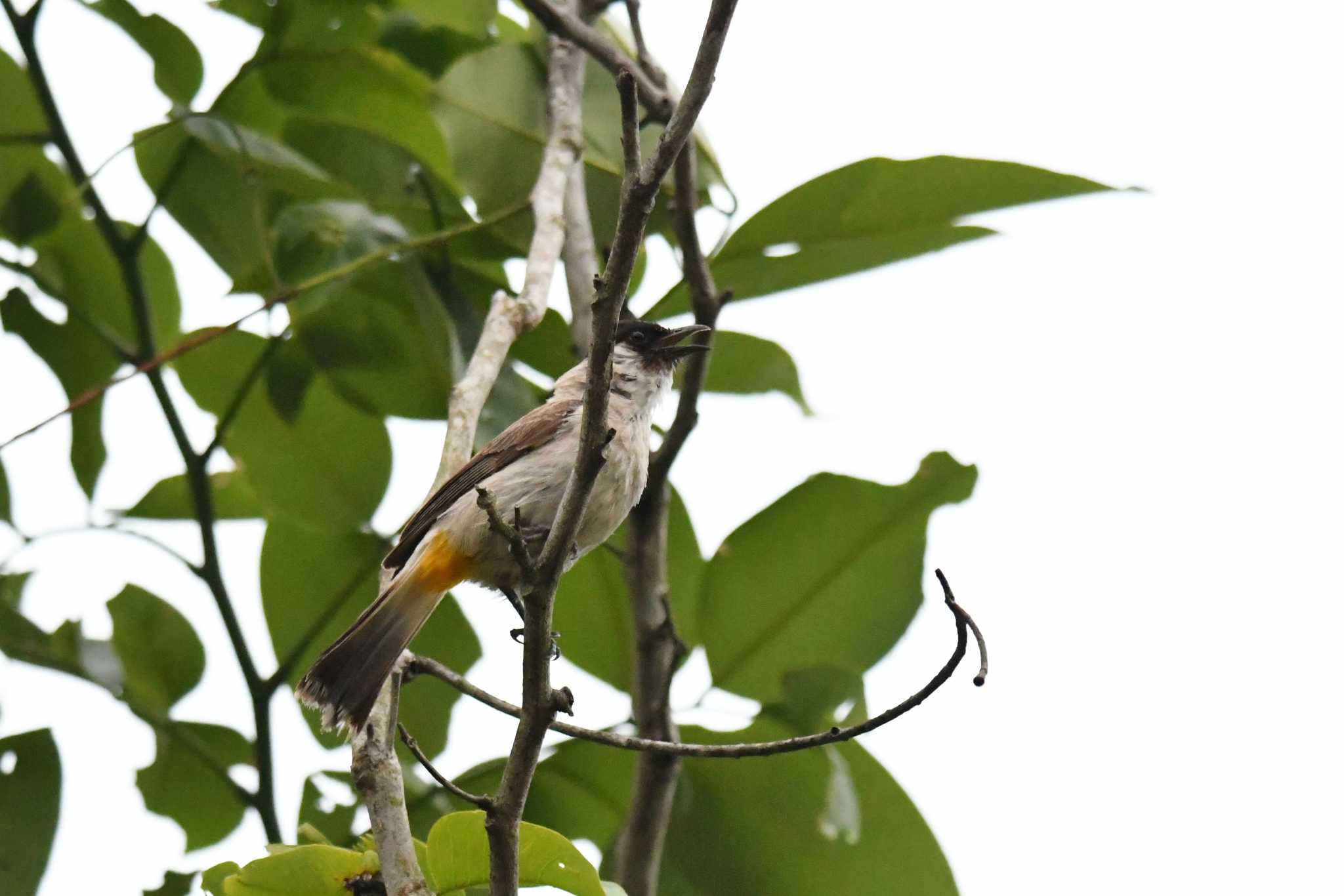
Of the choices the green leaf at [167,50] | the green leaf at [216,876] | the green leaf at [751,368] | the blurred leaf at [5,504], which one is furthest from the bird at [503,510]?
the green leaf at [167,50]

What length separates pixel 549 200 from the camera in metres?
3.07

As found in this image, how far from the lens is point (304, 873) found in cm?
193

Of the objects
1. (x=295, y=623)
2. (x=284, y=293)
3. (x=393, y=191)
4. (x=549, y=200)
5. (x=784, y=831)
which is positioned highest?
(x=393, y=191)

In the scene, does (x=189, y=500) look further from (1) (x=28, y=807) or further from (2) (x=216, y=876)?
(2) (x=216, y=876)

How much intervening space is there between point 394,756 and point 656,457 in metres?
1.04

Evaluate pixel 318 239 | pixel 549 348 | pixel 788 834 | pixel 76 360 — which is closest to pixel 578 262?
pixel 549 348

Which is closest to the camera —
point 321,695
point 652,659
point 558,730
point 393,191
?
point 558,730

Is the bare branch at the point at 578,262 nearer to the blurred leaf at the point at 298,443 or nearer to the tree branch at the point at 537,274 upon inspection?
the tree branch at the point at 537,274

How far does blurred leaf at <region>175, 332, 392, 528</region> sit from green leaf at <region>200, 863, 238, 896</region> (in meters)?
1.34

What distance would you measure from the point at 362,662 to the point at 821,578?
1066 mm

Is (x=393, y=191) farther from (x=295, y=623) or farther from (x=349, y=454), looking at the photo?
(x=295, y=623)

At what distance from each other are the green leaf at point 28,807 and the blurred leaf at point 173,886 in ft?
0.81

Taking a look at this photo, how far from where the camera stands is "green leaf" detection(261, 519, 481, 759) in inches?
128

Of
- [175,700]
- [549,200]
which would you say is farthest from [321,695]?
[549,200]
